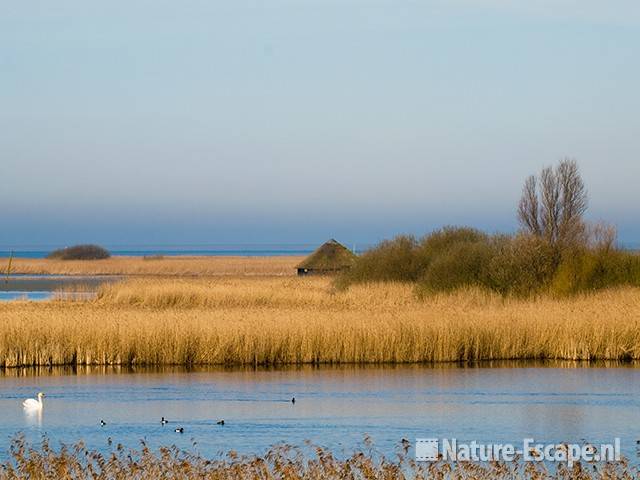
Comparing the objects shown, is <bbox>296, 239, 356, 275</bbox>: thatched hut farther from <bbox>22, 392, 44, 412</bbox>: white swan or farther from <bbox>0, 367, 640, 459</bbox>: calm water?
<bbox>22, 392, 44, 412</bbox>: white swan

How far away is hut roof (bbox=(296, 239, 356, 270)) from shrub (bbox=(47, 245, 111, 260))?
177 feet

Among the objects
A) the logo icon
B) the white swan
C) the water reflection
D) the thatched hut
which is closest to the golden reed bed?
the thatched hut

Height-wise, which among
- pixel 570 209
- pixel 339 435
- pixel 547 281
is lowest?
pixel 339 435

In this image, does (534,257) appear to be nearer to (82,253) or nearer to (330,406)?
(330,406)

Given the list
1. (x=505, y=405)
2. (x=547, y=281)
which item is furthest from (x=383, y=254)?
(x=505, y=405)

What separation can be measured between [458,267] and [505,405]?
1651 cm

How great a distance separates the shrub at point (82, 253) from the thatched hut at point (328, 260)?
53912 millimetres

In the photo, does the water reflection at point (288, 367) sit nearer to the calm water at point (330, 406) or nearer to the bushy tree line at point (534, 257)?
the calm water at point (330, 406)

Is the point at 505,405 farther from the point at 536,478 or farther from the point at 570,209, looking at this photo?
the point at 570,209

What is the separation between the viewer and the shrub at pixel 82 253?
348 feet

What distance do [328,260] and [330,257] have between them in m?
0.18

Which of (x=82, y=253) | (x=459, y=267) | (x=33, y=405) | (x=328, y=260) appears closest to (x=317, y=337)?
(x=33, y=405)

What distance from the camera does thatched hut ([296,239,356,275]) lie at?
5444 centimetres

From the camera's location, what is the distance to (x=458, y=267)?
34500mm
